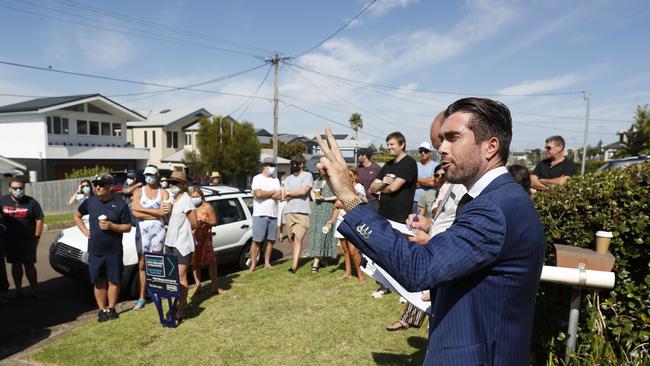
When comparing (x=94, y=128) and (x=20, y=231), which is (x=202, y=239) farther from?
(x=94, y=128)

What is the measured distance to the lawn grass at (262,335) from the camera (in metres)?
4.04

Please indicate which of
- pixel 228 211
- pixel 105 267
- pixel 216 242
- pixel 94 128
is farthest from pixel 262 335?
Answer: pixel 94 128

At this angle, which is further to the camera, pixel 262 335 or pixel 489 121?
pixel 262 335

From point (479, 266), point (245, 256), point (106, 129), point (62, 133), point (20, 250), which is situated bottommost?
point (245, 256)

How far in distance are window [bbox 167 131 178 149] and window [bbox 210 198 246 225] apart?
107 feet

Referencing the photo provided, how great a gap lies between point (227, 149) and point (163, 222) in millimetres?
25840

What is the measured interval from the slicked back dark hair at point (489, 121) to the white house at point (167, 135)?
37.3 m

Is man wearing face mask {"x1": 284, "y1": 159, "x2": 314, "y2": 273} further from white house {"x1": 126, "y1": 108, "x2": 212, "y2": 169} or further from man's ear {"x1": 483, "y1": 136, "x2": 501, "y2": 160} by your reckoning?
white house {"x1": 126, "y1": 108, "x2": 212, "y2": 169}

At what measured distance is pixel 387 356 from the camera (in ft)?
12.8

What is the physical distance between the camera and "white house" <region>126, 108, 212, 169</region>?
37344 millimetres

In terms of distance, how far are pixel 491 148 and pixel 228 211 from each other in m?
7.50

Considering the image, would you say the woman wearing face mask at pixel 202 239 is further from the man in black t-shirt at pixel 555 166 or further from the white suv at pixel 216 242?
the man in black t-shirt at pixel 555 166

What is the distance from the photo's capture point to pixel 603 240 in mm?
2615

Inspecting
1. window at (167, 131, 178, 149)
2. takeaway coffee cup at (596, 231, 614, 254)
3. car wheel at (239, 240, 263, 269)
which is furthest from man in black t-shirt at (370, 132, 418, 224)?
window at (167, 131, 178, 149)
